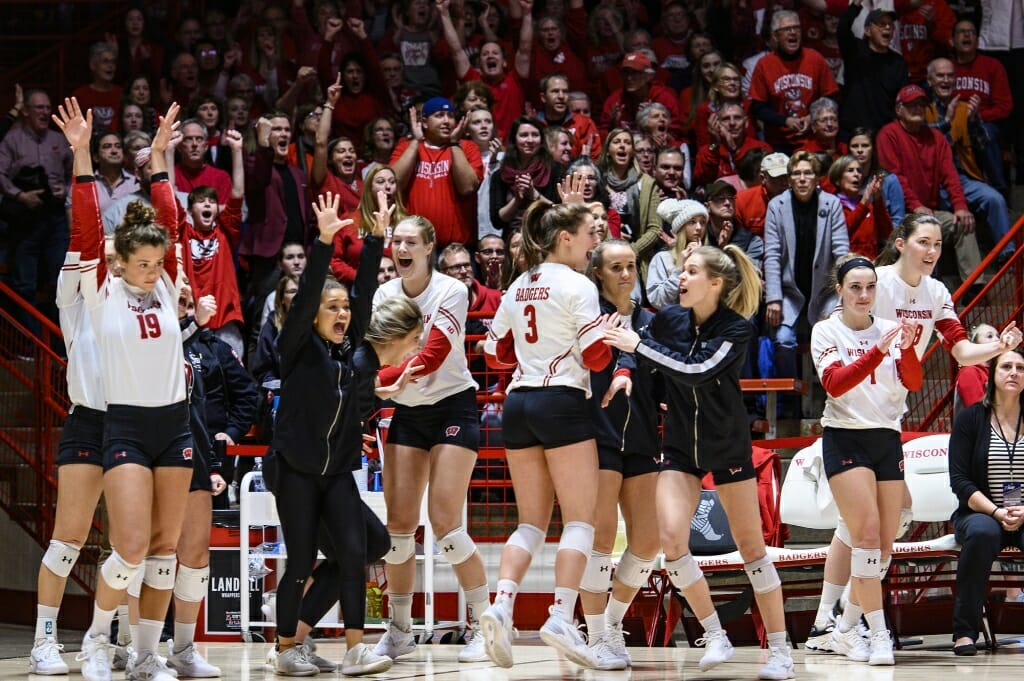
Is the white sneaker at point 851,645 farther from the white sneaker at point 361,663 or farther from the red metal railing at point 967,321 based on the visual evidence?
the red metal railing at point 967,321

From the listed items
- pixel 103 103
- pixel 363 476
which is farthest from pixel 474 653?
pixel 103 103

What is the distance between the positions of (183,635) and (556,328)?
2.18 metres

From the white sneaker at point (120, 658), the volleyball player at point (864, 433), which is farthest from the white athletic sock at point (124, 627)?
the volleyball player at point (864, 433)

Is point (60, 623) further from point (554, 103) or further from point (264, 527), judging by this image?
point (554, 103)

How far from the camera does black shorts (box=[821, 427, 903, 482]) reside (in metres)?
6.70

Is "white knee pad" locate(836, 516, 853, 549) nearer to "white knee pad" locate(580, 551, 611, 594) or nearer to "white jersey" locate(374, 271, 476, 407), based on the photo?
"white knee pad" locate(580, 551, 611, 594)

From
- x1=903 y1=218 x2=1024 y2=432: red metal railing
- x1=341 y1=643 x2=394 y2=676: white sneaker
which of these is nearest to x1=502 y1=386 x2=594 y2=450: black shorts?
x1=341 y1=643 x2=394 y2=676: white sneaker

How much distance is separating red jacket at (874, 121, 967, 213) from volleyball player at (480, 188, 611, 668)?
588cm

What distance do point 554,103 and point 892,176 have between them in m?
2.81

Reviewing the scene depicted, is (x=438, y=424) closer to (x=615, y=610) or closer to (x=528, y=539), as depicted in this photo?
(x=528, y=539)

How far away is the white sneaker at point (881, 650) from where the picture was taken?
6488 mm

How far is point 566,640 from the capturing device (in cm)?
551

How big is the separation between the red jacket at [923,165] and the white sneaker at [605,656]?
19.7ft

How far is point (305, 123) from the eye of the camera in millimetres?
12156
